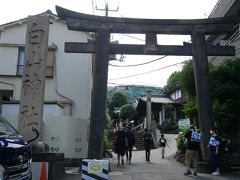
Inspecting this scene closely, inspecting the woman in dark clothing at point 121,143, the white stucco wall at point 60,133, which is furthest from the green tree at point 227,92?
the white stucco wall at point 60,133

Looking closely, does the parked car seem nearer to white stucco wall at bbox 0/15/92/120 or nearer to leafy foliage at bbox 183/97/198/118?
leafy foliage at bbox 183/97/198/118

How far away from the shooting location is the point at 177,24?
14141 mm

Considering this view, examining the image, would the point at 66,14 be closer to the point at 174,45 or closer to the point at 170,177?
the point at 174,45

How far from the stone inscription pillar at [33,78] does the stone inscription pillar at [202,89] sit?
19.5ft

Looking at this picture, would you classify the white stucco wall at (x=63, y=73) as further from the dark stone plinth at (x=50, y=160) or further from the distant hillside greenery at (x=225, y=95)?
the dark stone plinth at (x=50, y=160)

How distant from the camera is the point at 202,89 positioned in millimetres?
13523

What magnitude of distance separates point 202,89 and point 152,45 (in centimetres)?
268

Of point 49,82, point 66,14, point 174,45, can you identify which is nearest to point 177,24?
point 174,45

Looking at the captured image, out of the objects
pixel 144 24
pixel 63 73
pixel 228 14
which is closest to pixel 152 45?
pixel 144 24

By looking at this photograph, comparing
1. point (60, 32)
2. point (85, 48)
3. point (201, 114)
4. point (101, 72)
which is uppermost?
point (60, 32)

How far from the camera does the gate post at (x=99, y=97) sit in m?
12.5

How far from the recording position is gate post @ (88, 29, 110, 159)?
1252 centimetres

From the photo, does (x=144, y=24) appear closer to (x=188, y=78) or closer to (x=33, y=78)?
(x=33, y=78)

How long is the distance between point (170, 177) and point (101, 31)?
6.20m
